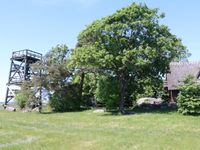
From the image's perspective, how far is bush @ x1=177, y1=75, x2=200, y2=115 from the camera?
37781 millimetres

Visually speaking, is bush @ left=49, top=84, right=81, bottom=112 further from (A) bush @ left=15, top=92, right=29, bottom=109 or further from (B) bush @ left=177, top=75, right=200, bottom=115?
(B) bush @ left=177, top=75, right=200, bottom=115

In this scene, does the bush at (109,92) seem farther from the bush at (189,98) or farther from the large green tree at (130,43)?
the bush at (189,98)

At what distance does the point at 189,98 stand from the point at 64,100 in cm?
2171

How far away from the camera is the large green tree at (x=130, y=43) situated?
4306 centimetres

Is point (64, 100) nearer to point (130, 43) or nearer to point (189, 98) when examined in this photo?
point (130, 43)

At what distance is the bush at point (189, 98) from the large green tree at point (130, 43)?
517 centimetres

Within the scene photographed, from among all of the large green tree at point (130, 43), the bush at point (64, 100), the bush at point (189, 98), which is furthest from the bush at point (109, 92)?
the bush at point (189, 98)

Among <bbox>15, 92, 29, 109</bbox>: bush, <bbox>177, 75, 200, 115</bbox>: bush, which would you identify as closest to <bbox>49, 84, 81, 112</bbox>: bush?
<bbox>15, 92, 29, 109</bbox>: bush

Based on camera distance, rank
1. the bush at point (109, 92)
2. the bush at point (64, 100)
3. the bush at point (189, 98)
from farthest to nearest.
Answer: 1. the bush at point (64, 100)
2. the bush at point (109, 92)
3. the bush at point (189, 98)

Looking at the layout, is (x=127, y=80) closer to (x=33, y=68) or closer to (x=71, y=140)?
(x=33, y=68)

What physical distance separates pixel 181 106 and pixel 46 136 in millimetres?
18910

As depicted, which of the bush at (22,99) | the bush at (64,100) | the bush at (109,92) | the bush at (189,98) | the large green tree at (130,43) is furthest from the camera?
the bush at (22,99)

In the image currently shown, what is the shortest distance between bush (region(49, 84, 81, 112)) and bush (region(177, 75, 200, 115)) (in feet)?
65.7

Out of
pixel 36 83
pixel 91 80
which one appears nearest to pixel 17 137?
pixel 36 83
